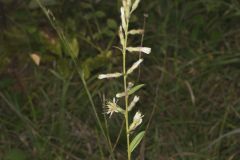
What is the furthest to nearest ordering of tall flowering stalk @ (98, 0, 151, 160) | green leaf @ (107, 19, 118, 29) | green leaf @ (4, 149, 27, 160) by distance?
green leaf @ (107, 19, 118, 29) < green leaf @ (4, 149, 27, 160) < tall flowering stalk @ (98, 0, 151, 160)

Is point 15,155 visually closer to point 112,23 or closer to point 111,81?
point 111,81

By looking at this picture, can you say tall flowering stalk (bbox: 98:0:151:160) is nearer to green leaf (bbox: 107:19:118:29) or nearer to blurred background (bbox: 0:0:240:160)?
blurred background (bbox: 0:0:240:160)

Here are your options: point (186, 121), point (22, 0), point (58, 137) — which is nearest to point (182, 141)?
point (186, 121)

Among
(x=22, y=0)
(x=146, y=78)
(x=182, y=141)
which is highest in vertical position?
(x=22, y=0)

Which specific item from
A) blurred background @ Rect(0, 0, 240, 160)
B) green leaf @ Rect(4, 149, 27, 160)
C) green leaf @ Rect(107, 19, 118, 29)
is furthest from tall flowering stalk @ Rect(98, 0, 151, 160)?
green leaf @ Rect(107, 19, 118, 29)

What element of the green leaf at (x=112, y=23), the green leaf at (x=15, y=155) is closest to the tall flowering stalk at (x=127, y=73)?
the green leaf at (x=15, y=155)

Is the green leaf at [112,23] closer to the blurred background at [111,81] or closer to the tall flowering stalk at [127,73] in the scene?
the blurred background at [111,81]

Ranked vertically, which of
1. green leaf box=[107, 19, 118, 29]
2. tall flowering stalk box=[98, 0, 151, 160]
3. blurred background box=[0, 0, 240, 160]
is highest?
tall flowering stalk box=[98, 0, 151, 160]

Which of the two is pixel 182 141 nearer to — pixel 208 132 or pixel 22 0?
pixel 208 132

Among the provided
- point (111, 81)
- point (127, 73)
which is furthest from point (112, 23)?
point (127, 73)
